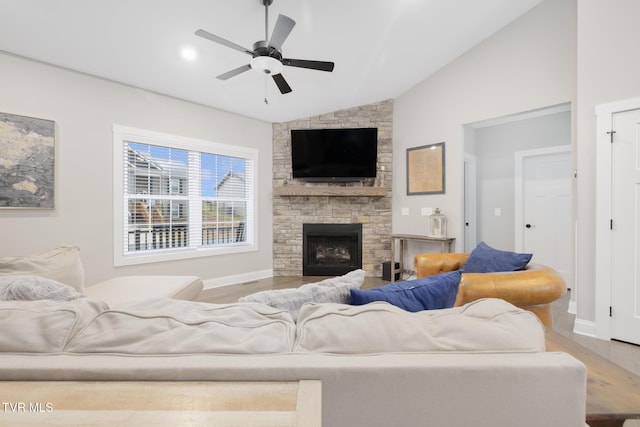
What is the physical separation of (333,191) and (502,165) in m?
2.79

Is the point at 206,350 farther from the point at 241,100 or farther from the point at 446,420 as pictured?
the point at 241,100

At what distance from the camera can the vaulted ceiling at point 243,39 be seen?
249 centimetres

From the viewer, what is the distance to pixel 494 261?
7.45 ft

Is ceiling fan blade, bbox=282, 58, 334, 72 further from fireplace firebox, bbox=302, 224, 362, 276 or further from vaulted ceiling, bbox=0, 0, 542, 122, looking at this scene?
fireplace firebox, bbox=302, 224, 362, 276

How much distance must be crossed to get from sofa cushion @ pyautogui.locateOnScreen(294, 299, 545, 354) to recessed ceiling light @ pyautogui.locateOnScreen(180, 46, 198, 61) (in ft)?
10.6

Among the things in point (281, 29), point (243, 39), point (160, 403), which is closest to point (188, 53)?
point (243, 39)

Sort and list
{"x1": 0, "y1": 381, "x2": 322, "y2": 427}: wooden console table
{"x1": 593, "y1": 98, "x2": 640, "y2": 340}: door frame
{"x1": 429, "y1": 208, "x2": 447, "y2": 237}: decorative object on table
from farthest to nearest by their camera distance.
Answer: {"x1": 429, "y1": 208, "x2": 447, "y2": 237}: decorative object on table
{"x1": 593, "y1": 98, "x2": 640, "y2": 340}: door frame
{"x1": 0, "y1": 381, "x2": 322, "y2": 427}: wooden console table

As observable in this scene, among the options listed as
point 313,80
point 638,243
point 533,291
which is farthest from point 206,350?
point 313,80

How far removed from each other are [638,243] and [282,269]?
4.31 m

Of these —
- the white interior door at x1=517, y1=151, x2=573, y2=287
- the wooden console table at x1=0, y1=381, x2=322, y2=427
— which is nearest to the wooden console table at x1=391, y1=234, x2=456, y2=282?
the white interior door at x1=517, y1=151, x2=573, y2=287

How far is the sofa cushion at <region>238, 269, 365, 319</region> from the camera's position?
3.38 feet

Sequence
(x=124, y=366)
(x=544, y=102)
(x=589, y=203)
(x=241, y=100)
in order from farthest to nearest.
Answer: (x=241, y=100)
(x=544, y=102)
(x=589, y=203)
(x=124, y=366)

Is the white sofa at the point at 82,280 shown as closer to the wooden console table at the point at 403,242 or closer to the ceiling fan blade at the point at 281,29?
the ceiling fan blade at the point at 281,29

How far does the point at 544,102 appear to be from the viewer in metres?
3.35
